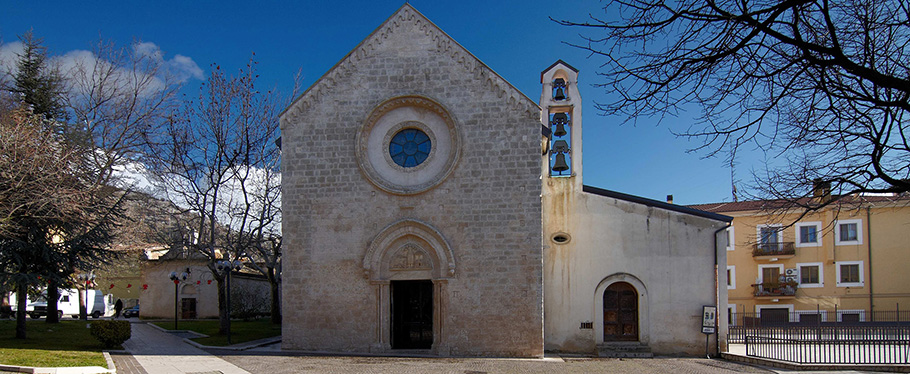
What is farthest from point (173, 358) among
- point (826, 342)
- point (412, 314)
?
point (826, 342)

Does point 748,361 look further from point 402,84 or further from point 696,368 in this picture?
point 402,84

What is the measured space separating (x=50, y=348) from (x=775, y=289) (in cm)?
3365

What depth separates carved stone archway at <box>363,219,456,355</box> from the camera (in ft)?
55.0

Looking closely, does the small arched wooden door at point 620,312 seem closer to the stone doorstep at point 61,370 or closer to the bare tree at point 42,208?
the stone doorstep at point 61,370

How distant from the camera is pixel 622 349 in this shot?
57.2 ft

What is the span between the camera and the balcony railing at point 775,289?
1289 inches

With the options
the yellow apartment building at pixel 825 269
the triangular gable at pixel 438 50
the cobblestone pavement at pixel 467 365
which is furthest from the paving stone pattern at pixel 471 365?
the yellow apartment building at pixel 825 269

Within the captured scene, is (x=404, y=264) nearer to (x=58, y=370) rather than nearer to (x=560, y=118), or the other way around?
(x=560, y=118)

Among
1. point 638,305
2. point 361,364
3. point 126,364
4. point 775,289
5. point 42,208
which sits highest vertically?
point 42,208

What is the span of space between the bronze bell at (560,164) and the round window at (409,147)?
4.01 m

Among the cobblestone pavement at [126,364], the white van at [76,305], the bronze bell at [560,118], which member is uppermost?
the bronze bell at [560,118]

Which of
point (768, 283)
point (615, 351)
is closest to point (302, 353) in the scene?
point (615, 351)

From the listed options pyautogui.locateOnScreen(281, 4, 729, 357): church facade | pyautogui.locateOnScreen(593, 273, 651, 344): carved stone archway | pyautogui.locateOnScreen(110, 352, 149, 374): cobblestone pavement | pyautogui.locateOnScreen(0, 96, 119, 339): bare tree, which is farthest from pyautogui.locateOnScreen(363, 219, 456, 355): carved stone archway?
pyautogui.locateOnScreen(0, 96, 119, 339): bare tree

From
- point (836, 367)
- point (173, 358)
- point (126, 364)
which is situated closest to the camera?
point (126, 364)
